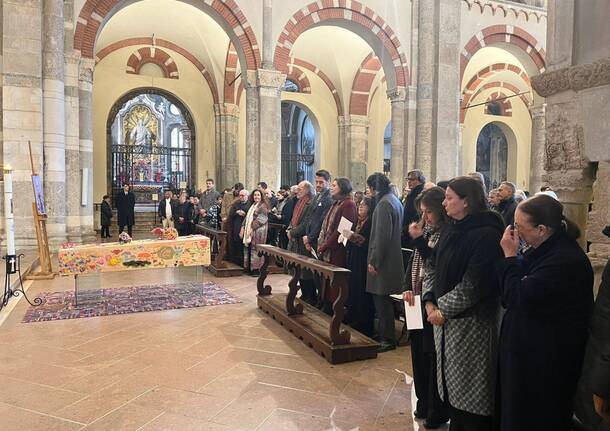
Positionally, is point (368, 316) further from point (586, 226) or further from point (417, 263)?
point (586, 226)

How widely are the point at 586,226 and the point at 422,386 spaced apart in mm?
1368

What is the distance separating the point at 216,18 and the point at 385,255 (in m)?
9.03

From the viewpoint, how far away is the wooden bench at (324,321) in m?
4.02

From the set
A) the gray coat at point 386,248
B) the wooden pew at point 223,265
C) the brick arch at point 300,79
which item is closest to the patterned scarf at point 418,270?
the gray coat at point 386,248

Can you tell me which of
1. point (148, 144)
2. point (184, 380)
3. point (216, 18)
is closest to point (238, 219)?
point (184, 380)

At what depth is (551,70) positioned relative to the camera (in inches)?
113

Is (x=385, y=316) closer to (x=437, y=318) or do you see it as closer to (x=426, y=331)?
(x=426, y=331)

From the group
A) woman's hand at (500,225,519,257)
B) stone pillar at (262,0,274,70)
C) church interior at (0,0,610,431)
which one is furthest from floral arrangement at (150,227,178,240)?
stone pillar at (262,0,274,70)

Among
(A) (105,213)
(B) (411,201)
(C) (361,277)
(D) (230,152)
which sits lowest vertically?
(C) (361,277)

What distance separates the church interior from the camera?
299cm

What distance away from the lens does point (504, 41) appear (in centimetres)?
1416

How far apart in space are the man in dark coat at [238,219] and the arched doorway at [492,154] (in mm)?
16612

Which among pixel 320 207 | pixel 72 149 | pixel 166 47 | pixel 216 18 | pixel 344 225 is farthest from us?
pixel 166 47

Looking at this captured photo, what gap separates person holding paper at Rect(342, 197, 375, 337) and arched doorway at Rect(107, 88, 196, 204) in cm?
1295
